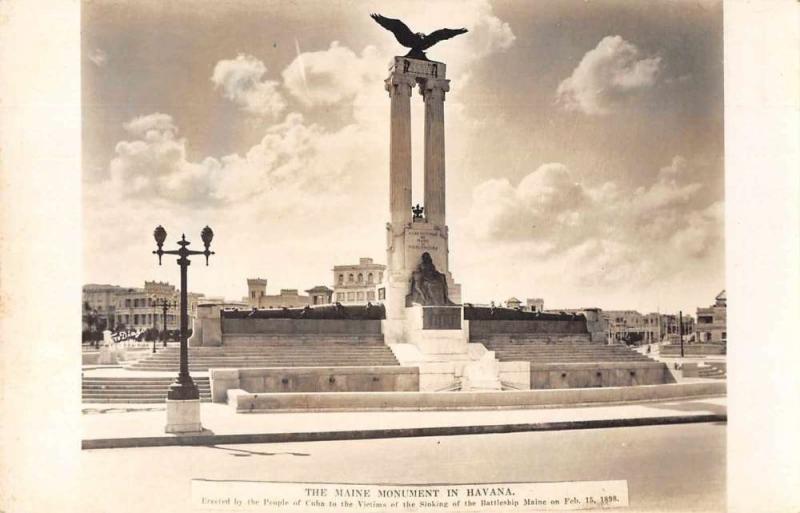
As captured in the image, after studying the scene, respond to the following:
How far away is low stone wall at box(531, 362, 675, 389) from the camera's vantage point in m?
19.8

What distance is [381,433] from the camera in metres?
13.7

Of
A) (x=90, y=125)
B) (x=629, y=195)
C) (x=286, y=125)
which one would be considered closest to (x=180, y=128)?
(x=90, y=125)

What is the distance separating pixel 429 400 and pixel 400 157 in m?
10.1

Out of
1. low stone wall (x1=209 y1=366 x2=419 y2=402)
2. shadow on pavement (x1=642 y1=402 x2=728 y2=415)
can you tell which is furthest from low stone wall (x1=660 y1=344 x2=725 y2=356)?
low stone wall (x1=209 y1=366 x2=419 y2=402)

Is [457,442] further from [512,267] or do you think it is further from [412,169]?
[412,169]

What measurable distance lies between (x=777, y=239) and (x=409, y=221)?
47.6ft

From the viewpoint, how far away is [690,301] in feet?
49.2

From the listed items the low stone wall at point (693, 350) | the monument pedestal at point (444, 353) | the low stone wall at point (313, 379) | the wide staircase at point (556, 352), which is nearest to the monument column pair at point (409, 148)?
the monument pedestal at point (444, 353)

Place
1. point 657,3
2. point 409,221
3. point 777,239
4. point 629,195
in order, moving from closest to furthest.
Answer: point 777,239
point 657,3
point 629,195
point 409,221

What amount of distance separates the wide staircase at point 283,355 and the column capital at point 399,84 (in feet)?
22.5

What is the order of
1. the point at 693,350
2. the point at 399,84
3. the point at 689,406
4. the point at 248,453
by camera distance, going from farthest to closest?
1. the point at 693,350
2. the point at 399,84
3. the point at 689,406
4. the point at 248,453

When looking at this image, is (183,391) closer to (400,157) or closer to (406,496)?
(406,496)

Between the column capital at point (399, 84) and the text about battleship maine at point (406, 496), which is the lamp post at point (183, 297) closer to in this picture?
the text about battleship maine at point (406, 496)

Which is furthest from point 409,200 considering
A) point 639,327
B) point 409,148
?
point 639,327
